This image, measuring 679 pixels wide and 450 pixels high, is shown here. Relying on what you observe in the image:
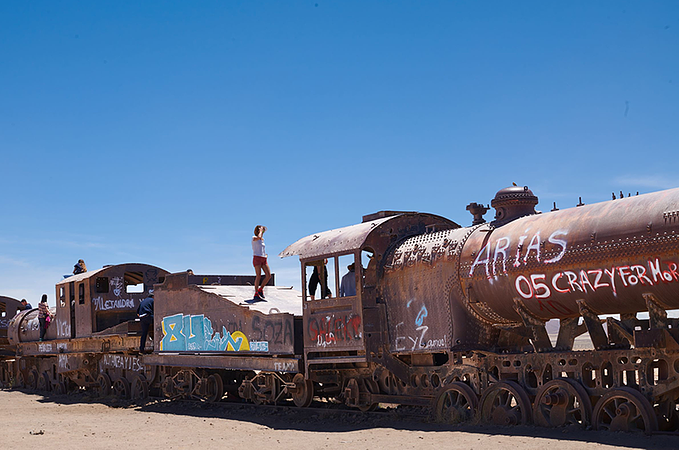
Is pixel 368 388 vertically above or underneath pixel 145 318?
underneath

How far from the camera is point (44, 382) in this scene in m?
25.0

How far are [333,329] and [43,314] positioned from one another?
1400 centimetres

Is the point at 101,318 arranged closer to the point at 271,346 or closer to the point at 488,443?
the point at 271,346

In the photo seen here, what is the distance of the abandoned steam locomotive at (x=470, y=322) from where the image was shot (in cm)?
927

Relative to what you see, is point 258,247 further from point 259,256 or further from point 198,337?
point 198,337

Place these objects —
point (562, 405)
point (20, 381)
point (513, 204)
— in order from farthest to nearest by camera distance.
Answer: point (20, 381)
point (513, 204)
point (562, 405)

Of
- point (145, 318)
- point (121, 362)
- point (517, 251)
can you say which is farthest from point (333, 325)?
point (121, 362)

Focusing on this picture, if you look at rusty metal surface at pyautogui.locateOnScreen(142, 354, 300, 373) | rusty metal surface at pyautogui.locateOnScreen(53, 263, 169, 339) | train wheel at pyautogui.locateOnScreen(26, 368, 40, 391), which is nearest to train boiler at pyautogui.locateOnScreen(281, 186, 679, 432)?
rusty metal surface at pyautogui.locateOnScreen(142, 354, 300, 373)

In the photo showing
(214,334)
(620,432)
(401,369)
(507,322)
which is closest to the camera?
(620,432)

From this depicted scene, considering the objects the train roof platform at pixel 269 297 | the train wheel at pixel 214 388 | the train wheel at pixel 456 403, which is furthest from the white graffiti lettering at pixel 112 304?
the train wheel at pixel 456 403

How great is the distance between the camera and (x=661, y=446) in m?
8.41

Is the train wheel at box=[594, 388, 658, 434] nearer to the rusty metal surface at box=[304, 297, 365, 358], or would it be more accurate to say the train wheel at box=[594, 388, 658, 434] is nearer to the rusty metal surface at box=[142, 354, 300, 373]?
the rusty metal surface at box=[304, 297, 365, 358]

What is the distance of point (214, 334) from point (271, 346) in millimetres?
2027

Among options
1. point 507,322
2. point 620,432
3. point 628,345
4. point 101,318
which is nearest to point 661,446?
point 620,432
